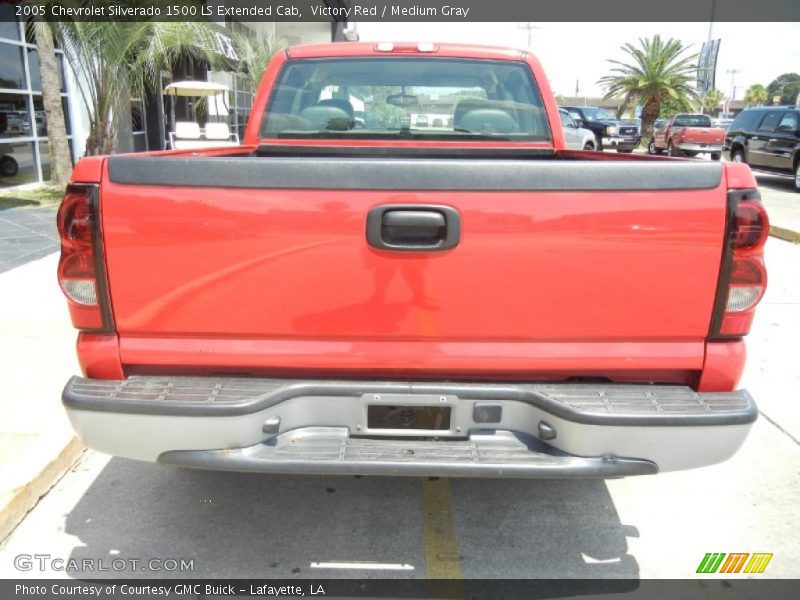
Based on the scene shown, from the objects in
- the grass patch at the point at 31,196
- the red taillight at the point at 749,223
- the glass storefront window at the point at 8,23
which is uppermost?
the glass storefront window at the point at 8,23

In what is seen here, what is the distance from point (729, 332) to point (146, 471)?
2.88 meters

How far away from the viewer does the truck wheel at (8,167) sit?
39.6 ft

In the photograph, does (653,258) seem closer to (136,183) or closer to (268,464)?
(268,464)

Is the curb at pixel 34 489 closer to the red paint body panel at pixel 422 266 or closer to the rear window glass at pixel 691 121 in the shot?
the red paint body panel at pixel 422 266

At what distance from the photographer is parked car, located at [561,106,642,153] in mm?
27359

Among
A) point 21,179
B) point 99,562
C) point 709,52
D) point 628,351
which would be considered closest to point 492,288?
point 628,351

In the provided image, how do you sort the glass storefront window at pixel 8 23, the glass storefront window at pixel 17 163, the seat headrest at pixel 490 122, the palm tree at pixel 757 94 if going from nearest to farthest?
the seat headrest at pixel 490 122 < the glass storefront window at pixel 8 23 < the glass storefront window at pixel 17 163 < the palm tree at pixel 757 94

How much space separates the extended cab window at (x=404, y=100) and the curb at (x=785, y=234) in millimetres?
7348

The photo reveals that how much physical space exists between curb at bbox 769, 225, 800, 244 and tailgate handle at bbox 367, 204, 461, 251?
9.38 m

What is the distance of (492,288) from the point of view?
7.59 ft

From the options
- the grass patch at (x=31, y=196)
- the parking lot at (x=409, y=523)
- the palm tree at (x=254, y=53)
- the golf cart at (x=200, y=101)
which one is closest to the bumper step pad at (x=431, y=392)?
the parking lot at (x=409, y=523)

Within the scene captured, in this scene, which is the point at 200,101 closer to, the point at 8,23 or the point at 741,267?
the point at 8,23

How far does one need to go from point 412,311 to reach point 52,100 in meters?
11.1

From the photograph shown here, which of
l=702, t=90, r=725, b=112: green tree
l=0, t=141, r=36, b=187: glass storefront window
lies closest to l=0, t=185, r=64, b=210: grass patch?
l=0, t=141, r=36, b=187: glass storefront window
